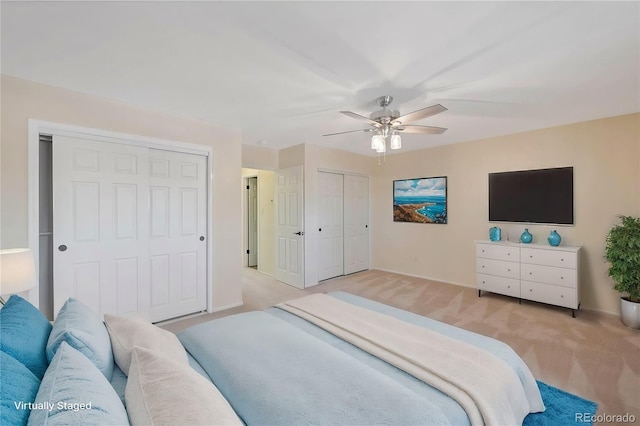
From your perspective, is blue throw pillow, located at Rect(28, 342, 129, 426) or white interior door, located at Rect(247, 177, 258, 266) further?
white interior door, located at Rect(247, 177, 258, 266)

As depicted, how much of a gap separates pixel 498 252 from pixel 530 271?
1.39 ft

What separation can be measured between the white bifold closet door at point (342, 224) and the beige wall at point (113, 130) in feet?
5.75

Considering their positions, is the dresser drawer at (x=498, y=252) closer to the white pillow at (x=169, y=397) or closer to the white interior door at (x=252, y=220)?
the white pillow at (x=169, y=397)

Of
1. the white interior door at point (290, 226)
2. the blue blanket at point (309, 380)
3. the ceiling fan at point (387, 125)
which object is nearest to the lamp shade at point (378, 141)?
the ceiling fan at point (387, 125)

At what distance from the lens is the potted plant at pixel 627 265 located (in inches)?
118

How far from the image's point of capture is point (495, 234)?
164 inches

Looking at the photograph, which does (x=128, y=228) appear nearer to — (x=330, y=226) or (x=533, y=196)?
(x=330, y=226)

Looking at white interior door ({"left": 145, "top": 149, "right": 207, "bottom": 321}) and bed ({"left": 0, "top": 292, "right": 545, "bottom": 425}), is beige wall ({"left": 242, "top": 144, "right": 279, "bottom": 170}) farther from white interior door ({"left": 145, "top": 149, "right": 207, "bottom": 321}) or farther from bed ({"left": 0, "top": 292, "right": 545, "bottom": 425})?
bed ({"left": 0, "top": 292, "right": 545, "bottom": 425})

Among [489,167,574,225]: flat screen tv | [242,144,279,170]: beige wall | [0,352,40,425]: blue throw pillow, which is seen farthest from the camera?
[242,144,279,170]: beige wall

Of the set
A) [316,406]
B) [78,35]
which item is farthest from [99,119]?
[316,406]

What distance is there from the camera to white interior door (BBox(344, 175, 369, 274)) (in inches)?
222

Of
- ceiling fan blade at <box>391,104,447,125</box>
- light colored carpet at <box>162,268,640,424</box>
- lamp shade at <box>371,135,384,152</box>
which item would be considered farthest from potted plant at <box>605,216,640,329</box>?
lamp shade at <box>371,135,384,152</box>

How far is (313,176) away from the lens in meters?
4.92

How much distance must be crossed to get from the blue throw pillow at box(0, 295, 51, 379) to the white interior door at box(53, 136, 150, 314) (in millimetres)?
1630
